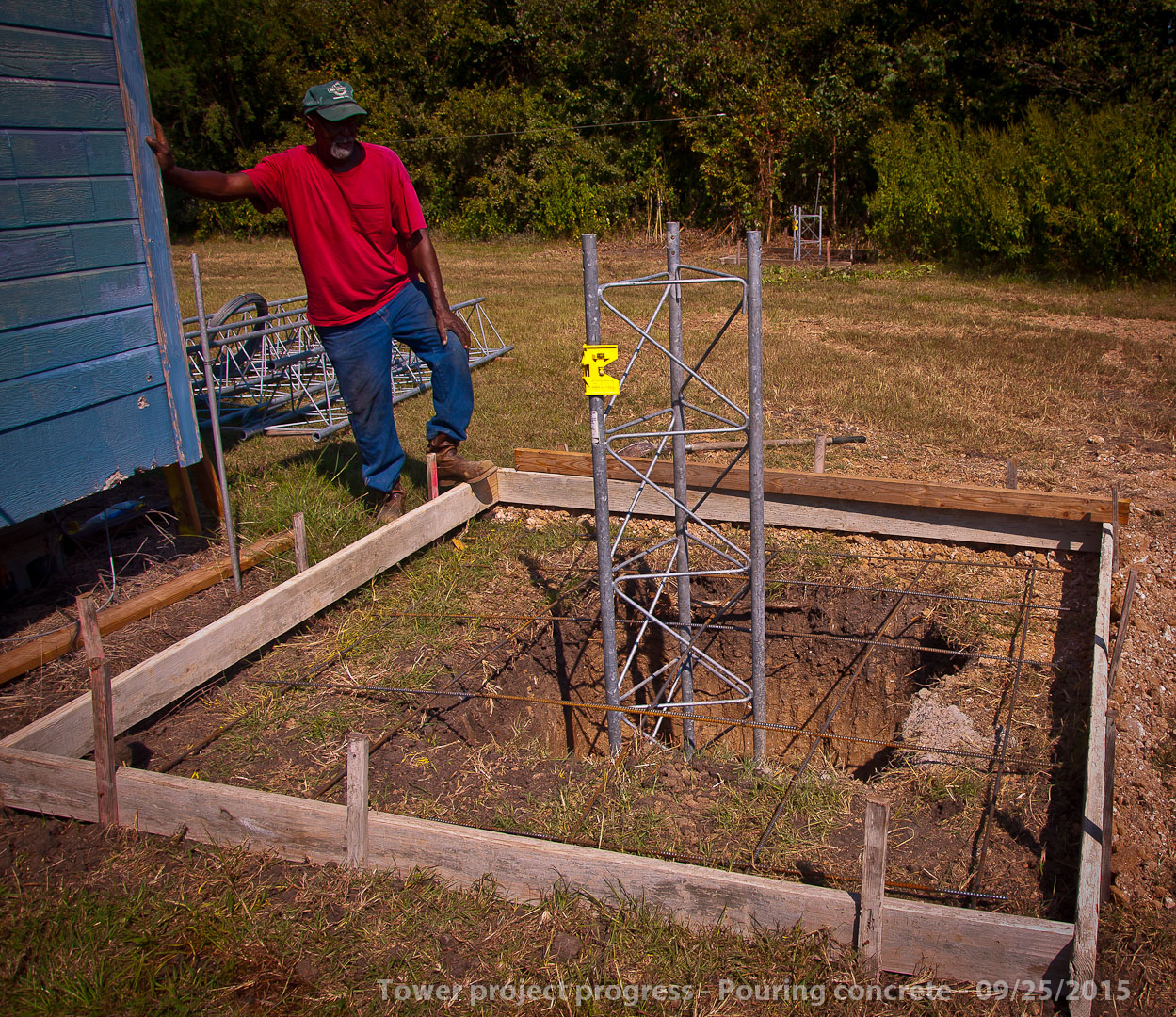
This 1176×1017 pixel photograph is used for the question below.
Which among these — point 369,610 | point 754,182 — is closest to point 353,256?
point 369,610

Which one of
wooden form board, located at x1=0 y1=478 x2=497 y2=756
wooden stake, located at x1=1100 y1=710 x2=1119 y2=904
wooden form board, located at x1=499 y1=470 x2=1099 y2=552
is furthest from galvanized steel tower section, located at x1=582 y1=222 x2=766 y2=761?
wooden stake, located at x1=1100 y1=710 x2=1119 y2=904

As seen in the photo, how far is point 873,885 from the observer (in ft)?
8.46

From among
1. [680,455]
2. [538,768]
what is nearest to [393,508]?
[680,455]

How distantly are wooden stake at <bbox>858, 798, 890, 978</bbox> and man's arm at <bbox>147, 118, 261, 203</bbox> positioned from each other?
406cm

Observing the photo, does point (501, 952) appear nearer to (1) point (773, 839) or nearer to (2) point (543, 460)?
(1) point (773, 839)

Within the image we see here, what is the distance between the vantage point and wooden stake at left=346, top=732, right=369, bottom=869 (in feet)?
9.64

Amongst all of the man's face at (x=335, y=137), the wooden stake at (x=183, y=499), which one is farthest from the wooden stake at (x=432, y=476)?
the man's face at (x=335, y=137)

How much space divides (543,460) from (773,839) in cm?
326

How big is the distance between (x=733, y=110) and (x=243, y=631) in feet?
62.4

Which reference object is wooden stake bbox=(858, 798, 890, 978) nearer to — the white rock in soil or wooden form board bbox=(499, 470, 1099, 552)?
the white rock in soil

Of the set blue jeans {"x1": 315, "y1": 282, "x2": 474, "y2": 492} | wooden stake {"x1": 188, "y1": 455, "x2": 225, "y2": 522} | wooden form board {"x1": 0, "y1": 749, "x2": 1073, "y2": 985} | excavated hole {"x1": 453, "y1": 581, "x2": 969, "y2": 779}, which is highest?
blue jeans {"x1": 315, "y1": 282, "x2": 474, "y2": 492}

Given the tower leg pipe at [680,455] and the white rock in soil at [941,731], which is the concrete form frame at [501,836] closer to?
the white rock in soil at [941,731]

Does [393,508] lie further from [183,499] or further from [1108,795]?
[1108,795]

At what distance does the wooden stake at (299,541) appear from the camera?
4719 mm
